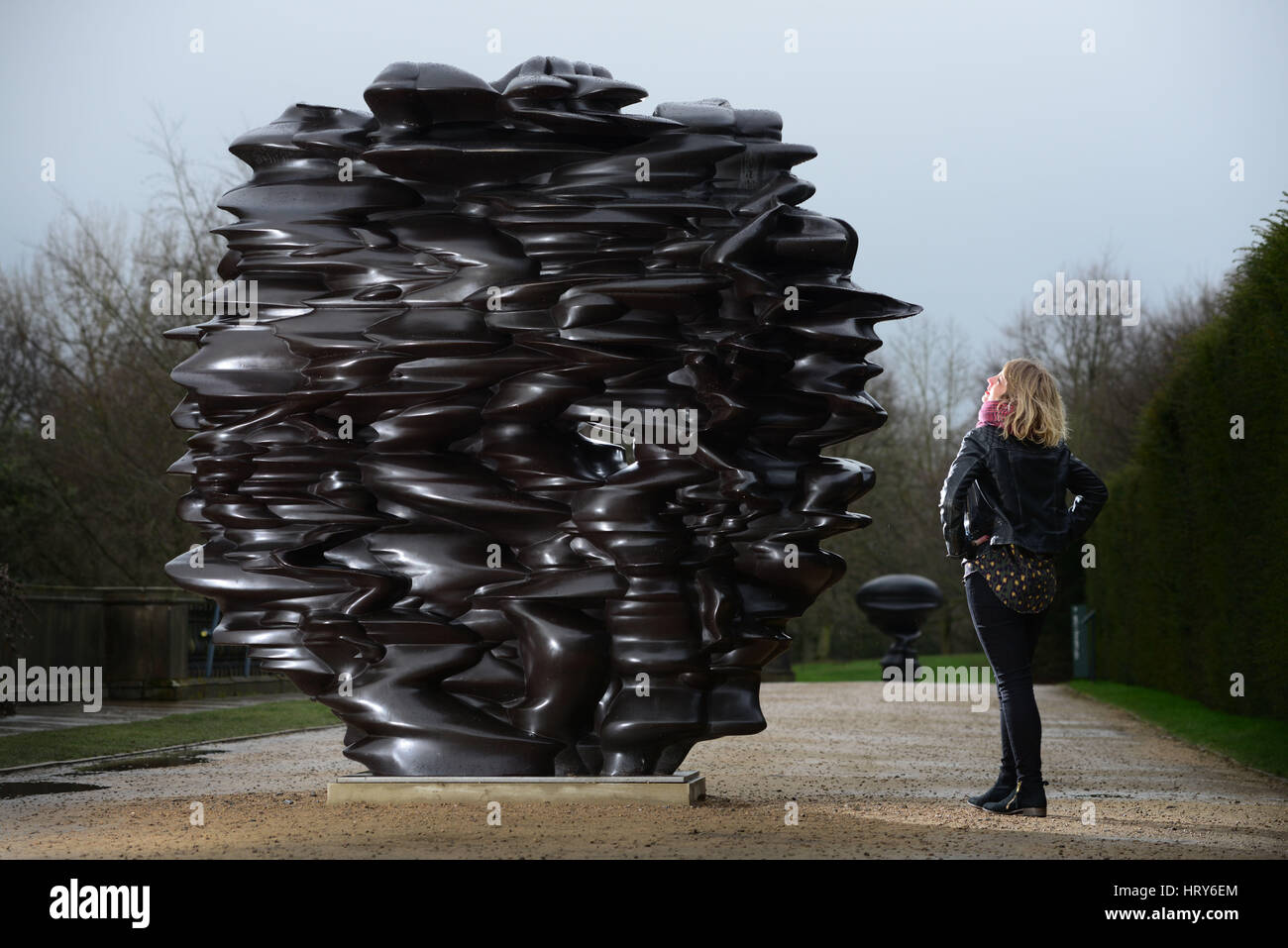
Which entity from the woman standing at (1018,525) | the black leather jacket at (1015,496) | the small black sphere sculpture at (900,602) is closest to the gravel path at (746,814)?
the woman standing at (1018,525)

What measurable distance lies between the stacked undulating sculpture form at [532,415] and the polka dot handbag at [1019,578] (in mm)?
963

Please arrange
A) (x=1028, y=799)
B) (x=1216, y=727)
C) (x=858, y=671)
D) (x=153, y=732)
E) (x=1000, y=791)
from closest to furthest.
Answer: (x=1028, y=799), (x=1000, y=791), (x=1216, y=727), (x=153, y=732), (x=858, y=671)

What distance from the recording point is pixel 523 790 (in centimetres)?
722

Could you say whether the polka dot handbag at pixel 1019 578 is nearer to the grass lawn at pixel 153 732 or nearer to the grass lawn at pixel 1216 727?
the grass lawn at pixel 1216 727

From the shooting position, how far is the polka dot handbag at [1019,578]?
6750mm

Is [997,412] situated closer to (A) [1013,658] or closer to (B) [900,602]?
(A) [1013,658]

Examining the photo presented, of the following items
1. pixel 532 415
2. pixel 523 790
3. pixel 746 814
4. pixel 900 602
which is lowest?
pixel 900 602

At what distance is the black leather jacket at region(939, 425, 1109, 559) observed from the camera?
6781 mm

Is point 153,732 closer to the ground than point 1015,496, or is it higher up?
closer to the ground

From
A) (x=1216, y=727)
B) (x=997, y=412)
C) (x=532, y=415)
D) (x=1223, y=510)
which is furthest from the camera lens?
(x=1223, y=510)

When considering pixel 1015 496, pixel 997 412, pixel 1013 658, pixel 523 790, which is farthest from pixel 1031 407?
pixel 523 790

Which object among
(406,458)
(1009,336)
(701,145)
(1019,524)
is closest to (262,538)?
(406,458)

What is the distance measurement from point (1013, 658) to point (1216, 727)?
7.43m

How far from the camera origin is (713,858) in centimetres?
571
